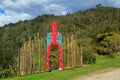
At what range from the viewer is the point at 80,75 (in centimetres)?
1533

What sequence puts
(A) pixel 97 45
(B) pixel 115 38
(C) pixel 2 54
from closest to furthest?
1. (C) pixel 2 54
2. (B) pixel 115 38
3. (A) pixel 97 45

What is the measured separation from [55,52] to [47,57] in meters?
3.14

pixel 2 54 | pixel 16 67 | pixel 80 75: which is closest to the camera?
pixel 80 75

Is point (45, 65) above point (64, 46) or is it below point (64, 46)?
below

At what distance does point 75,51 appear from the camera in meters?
18.5

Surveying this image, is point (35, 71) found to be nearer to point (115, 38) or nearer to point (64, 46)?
point (64, 46)

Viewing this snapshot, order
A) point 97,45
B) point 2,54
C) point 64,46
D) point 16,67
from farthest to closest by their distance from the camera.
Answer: point 97,45, point 2,54, point 64,46, point 16,67

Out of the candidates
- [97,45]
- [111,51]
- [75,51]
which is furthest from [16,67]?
[97,45]

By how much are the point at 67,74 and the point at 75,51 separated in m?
3.39

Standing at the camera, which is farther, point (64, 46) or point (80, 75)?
point (64, 46)

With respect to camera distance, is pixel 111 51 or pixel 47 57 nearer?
pixel 47 57

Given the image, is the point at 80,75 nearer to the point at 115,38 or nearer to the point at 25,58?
the point at 25,58

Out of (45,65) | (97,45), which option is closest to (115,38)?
(97,45)

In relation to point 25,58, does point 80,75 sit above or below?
below
